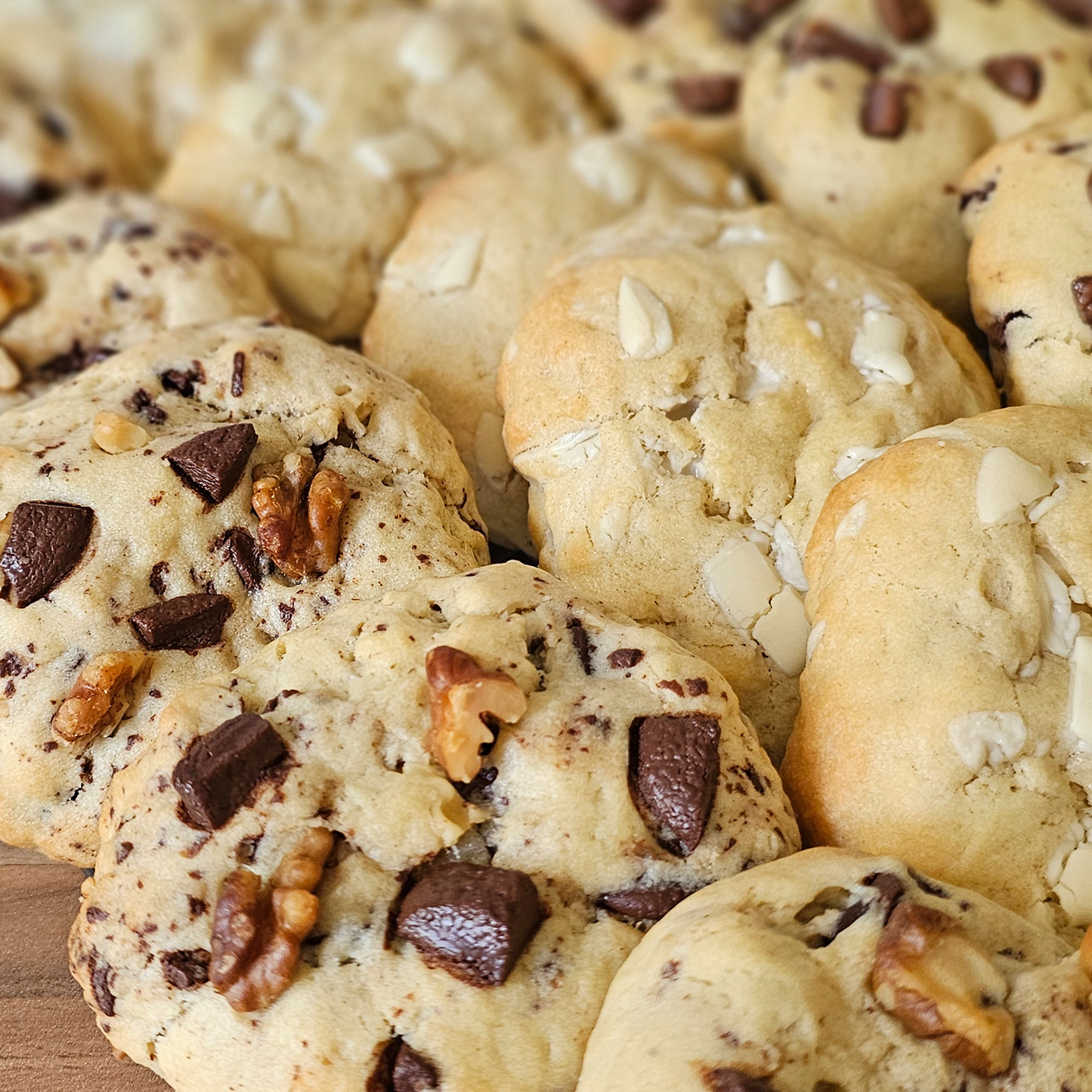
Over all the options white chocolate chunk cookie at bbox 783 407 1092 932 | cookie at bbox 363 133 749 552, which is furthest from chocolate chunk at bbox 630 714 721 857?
cookie at bbox 363 133 749 552

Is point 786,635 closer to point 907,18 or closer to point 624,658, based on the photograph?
point 624,658

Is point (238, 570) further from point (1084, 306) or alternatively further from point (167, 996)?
point (1084, 306)

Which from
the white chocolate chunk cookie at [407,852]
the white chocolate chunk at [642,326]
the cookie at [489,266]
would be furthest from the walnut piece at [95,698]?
the white chocolate chunk at [642,326]

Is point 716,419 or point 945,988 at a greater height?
point 716,419

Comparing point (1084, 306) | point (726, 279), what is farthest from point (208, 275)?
point (1084, 306)

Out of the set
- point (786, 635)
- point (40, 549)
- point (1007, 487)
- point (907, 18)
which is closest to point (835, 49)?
point (907, 18)

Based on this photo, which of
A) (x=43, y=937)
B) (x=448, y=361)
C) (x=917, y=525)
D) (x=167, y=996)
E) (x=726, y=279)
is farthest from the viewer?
(x=448, y=361)

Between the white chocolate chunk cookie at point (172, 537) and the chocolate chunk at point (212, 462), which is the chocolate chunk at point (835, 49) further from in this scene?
the chocolate chunk at point (212, 462)
